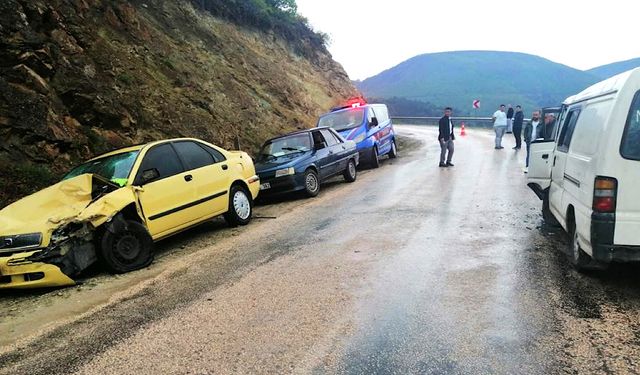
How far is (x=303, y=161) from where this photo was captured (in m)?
10.9

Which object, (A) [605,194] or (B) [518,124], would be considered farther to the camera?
(B) [518,124]

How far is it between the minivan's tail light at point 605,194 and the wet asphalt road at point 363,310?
2.70 feet

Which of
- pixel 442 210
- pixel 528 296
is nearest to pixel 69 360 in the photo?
pixel 528 296

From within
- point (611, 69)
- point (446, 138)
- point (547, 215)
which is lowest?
point (547, 215)

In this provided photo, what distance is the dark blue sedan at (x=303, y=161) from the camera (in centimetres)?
1059

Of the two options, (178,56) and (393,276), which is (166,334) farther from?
(178,56)

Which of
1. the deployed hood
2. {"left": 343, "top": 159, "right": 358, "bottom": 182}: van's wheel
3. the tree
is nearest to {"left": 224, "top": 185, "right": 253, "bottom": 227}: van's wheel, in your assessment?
the deployed hood

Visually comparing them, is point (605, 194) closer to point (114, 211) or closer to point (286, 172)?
point (114, 211)

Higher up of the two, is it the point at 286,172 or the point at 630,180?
the point at 630,180

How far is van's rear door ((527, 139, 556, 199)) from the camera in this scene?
6977 millimetres

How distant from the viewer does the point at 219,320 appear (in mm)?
4277

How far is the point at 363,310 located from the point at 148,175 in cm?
374

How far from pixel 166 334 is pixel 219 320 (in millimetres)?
456

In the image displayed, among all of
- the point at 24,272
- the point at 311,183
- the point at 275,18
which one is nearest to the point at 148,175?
the point at 24,272
